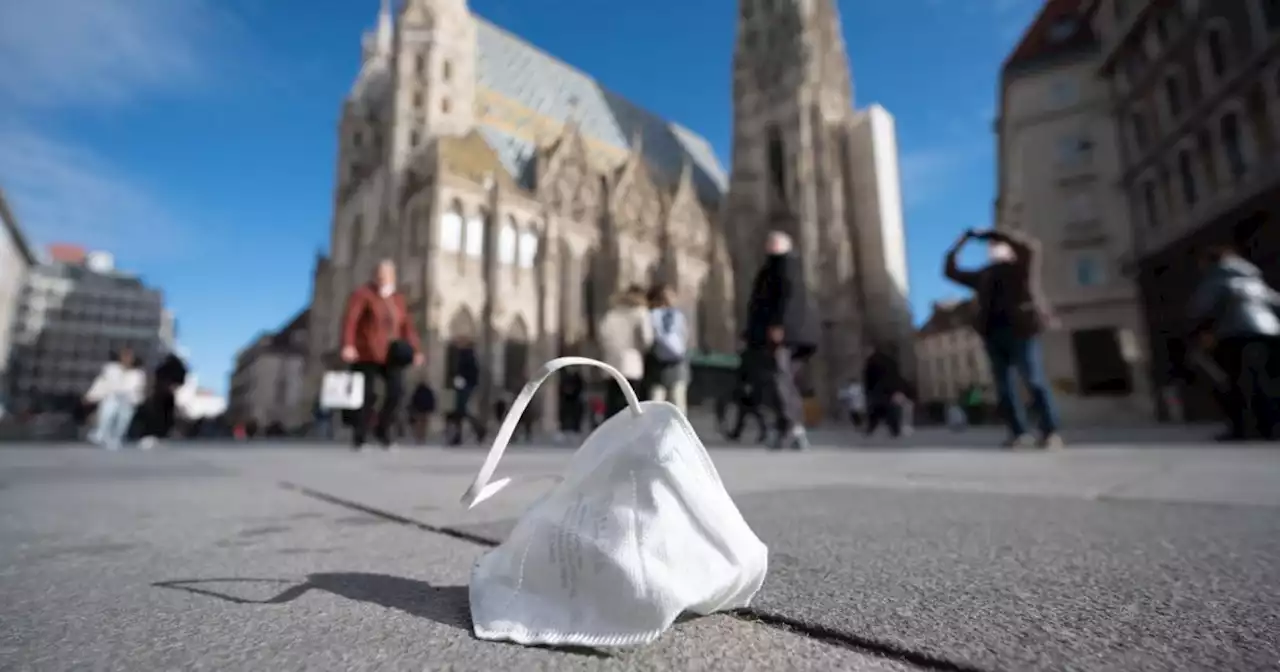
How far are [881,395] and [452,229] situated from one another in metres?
14.2

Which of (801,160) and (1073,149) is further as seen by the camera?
(801,160)

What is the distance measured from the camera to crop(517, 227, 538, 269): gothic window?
69.6 feet

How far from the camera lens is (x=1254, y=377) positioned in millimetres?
5301

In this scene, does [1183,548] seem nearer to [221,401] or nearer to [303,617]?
[303,617]

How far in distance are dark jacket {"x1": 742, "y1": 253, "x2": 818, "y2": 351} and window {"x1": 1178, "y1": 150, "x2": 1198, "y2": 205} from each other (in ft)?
44.9

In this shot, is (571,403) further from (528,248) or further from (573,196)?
(573,196)

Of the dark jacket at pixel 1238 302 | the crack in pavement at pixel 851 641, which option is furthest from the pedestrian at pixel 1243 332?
the crack in pavement at pixel 851 641

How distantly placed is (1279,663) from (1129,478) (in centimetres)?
263

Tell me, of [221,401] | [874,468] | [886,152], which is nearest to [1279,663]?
[874,468]

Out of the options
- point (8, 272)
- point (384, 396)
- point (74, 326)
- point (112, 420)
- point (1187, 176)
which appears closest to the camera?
point (384, 396)

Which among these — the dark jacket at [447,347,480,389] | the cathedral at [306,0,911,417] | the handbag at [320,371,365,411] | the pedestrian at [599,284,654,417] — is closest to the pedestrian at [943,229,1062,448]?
the pedestrian at [599,284,654,417]

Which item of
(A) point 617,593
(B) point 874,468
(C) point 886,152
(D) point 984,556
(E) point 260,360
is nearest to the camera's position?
(A) point 617,593

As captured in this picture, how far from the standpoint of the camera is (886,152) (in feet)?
98.0

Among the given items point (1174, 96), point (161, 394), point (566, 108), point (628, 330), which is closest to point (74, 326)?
point (566, 108)
